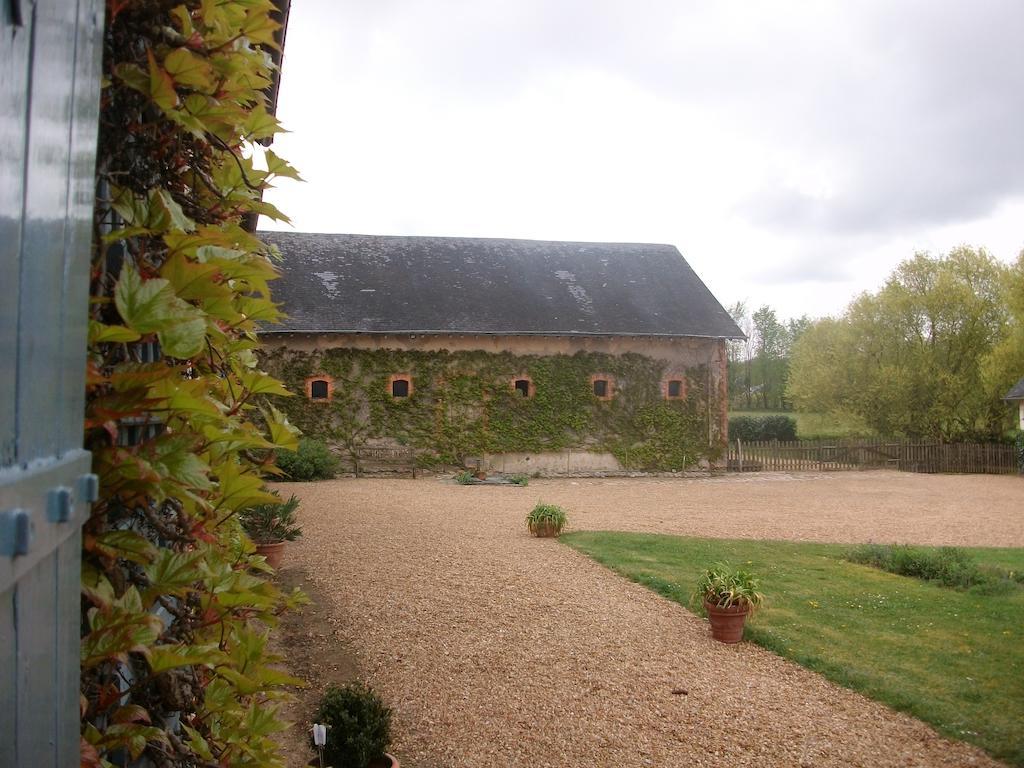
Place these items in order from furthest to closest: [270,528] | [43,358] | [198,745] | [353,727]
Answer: [270,528] → [353,727] → [198,745] → [43,358]

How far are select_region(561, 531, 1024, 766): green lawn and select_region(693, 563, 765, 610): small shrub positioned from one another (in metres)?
0.34

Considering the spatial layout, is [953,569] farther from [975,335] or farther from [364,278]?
[975,335]

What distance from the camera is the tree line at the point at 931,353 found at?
93.4 feet

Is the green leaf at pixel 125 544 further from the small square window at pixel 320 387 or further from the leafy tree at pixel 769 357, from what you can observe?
the leafy tree at pixel 769 357

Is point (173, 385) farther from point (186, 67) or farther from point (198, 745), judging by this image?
point (198, 745)

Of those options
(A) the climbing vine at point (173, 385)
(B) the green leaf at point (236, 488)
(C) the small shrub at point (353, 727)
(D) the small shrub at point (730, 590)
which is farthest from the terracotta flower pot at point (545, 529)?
(B) the green leaf at point (236, 488)

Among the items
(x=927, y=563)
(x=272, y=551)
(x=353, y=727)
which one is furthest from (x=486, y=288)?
(x=353, y=727)

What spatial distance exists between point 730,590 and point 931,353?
2716cm

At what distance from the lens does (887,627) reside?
7.10 m

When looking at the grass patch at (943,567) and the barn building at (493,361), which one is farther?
the barn building at (493,361)

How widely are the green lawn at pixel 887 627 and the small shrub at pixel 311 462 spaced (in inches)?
368

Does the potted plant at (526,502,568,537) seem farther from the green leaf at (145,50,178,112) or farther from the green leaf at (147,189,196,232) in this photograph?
the green leaf at (145,50,178,112)

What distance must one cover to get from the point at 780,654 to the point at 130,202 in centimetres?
629

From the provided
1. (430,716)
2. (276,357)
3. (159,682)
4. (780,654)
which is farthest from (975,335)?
(159,682)
